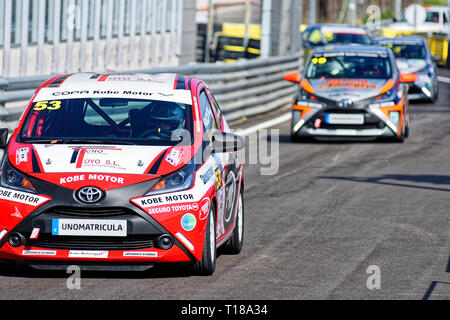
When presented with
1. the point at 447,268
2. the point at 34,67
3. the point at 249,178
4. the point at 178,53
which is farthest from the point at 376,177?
the point at 178,53

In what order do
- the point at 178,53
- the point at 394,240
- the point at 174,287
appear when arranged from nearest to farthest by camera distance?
the point at 174,287 → the point at 394,240 → the point at 178,53

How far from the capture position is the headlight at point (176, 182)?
7.82 meters

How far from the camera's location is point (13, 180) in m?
7.87

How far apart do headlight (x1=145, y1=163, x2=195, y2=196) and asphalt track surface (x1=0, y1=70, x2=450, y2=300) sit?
0.61 metres

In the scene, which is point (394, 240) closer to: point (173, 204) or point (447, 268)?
point (447, 268)

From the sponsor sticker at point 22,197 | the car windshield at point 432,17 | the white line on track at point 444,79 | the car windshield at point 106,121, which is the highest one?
the car windshield at point 432,17

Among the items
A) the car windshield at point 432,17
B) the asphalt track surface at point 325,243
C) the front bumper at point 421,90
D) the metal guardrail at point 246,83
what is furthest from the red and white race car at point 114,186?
the car windshield at point 432,17

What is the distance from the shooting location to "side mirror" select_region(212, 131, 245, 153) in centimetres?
858

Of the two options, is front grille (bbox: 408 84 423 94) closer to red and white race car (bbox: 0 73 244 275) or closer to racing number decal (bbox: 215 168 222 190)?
red and white race car (bbox: 0 73 244 275)

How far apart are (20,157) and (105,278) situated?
1025mm

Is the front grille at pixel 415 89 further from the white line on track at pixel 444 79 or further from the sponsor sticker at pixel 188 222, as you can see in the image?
the sponsor sticker at pixel 188 222

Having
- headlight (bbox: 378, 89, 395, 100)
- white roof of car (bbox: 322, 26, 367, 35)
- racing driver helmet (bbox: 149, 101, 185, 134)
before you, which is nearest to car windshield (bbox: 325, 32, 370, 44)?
white roof of car (bbox: 322, 26, 367, 35)

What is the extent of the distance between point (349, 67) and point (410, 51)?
10292 mm
